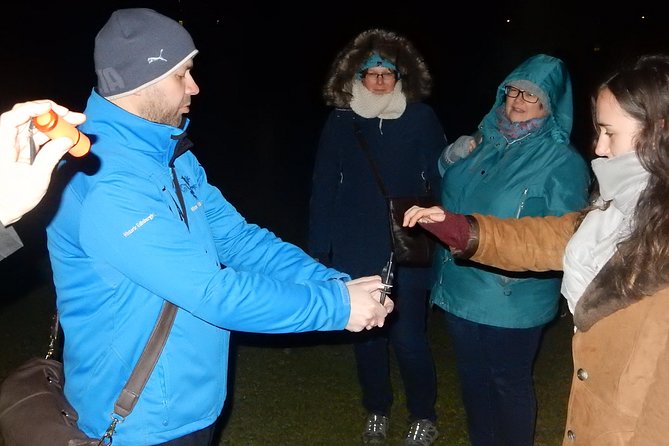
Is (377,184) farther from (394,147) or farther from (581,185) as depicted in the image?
(581,185)

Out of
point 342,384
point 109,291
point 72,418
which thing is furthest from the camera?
point 342,384

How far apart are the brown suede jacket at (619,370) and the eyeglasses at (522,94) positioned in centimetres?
144

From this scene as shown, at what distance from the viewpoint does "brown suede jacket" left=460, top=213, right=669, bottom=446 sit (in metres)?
2.03

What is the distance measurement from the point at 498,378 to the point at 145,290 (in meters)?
2.09

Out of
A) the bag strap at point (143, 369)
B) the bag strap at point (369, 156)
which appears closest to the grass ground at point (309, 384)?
the bag strap at point (369, 156)

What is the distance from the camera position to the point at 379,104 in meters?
4.11

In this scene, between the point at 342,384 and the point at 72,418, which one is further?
the point at 342,384

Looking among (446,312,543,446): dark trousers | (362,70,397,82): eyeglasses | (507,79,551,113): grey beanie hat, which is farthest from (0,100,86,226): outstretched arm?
(362,70,397,82): eyeglasses

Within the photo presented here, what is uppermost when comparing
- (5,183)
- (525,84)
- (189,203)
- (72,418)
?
(525,84)

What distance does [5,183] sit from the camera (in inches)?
58.0

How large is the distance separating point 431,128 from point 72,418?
260 centimetres

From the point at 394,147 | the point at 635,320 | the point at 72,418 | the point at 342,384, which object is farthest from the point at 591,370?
the point at 342,384

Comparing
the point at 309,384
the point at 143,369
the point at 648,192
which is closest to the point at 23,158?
the point at 143,369

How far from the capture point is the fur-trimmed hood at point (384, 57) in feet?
13.9
